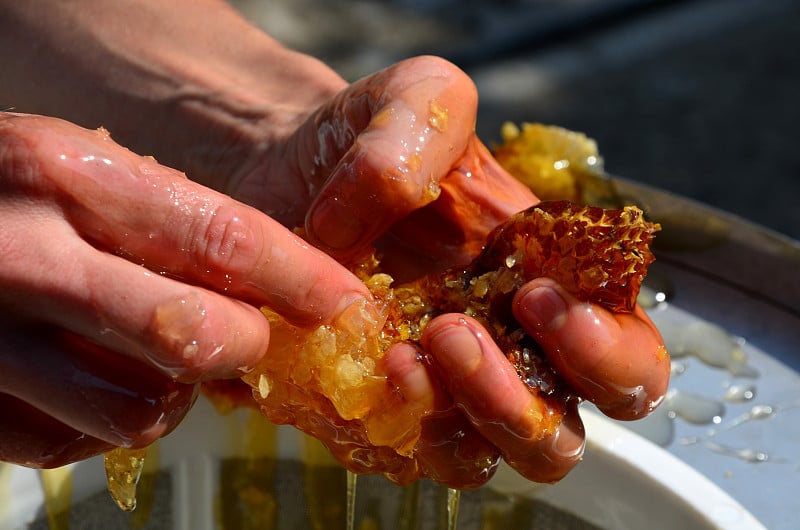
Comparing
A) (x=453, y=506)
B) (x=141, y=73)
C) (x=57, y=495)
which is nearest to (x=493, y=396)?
(x=453, y=506)

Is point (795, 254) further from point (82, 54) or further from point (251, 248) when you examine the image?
point (82, 54)

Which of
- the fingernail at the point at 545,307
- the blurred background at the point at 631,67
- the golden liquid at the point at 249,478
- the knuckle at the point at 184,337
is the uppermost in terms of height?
the knuckle at the point at 184,337

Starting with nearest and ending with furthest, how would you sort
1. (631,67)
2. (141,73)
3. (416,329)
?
(416,329) → (141,73) → (631,67)

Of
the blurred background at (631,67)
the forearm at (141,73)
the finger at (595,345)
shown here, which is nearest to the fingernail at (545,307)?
the finger at (595,345)

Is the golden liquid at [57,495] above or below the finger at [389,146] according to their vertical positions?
below

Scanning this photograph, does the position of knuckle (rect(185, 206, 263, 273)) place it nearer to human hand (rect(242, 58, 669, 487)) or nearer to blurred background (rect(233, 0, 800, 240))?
human hand (rect(242, 58, 669, 487))

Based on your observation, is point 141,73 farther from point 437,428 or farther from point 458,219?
point 437,428

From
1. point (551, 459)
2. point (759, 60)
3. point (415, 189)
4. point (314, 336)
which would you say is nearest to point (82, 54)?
point (415, 189)

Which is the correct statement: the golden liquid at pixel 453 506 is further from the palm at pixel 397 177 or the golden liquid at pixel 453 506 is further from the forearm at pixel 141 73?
the forearm at pixel 141 73

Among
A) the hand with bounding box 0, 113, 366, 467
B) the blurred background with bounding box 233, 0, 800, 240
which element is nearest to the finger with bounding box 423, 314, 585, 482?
the hand with bounding box 0, 113, 366, 467
